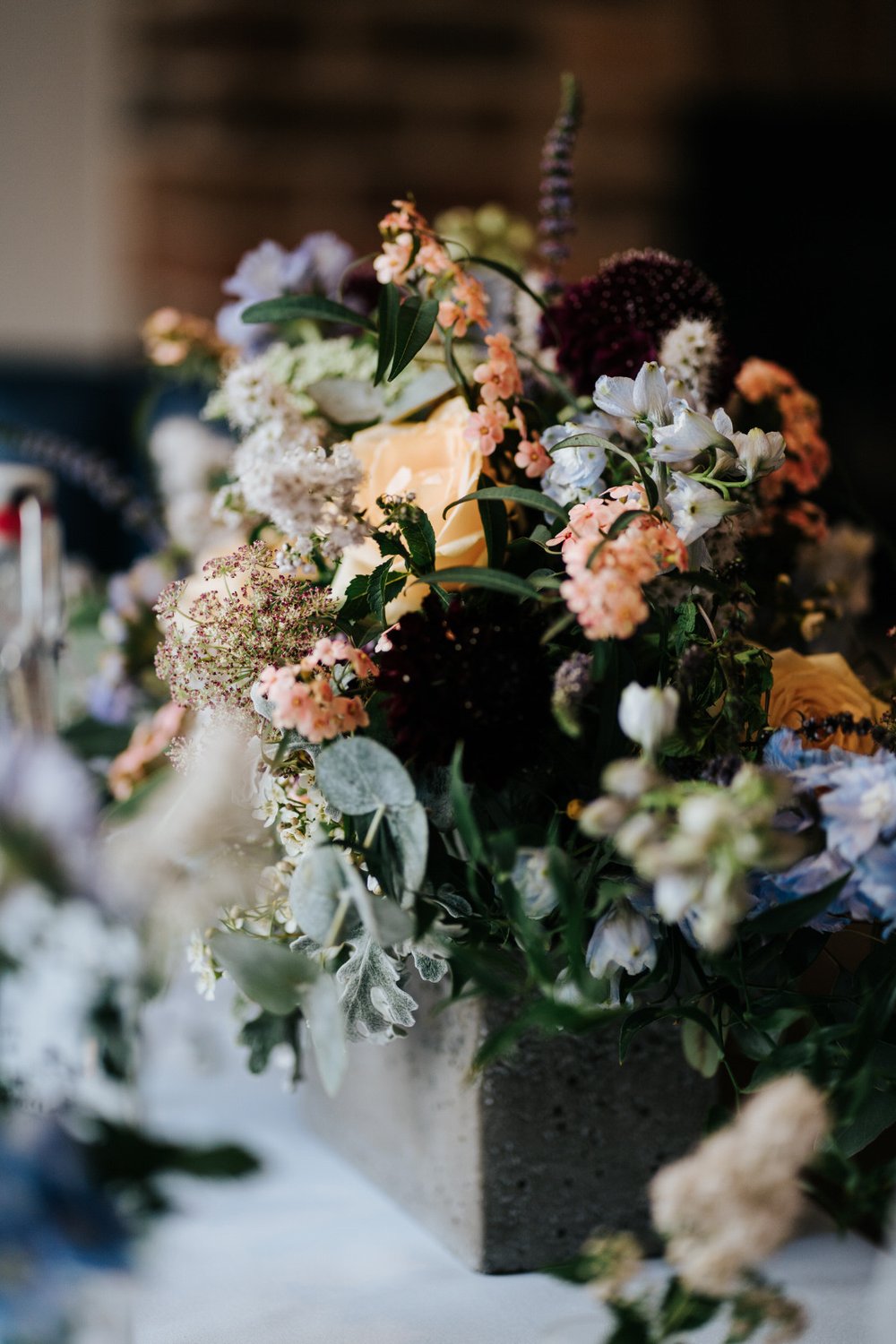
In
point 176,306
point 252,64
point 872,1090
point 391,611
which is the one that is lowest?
point 176,306

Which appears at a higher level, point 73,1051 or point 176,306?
point 73,1051

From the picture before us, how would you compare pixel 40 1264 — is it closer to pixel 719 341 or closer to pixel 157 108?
pixel 719 341

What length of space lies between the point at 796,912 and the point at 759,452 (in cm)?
15

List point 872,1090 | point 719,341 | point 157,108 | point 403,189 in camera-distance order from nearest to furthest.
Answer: point 872,1090 < point 719,341 < point 157,108 < point 403,189

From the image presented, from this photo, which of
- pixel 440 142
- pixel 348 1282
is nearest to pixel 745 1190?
pixel 348 1282

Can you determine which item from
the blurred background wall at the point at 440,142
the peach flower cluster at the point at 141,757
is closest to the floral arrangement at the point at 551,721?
the peach flower cluster at the point at 141,757

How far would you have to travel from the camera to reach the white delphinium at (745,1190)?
273mm

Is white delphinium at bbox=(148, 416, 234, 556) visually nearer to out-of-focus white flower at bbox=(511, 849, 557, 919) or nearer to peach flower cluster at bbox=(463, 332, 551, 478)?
peach flower cluster at bbox=(463, 332, 551, 478)

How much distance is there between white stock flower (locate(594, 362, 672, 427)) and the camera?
1.36 ft

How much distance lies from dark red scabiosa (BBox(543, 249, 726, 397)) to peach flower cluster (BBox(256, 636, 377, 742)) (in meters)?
0.18

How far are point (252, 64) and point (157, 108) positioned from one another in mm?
247

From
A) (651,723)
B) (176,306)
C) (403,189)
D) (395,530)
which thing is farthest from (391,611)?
(403,189)

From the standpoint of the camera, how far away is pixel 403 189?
3092 mm

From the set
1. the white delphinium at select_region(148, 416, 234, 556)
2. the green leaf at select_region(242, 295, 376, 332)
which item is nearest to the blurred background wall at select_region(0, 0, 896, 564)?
the white delphinium at select_region(148, 416, 234, 556)
